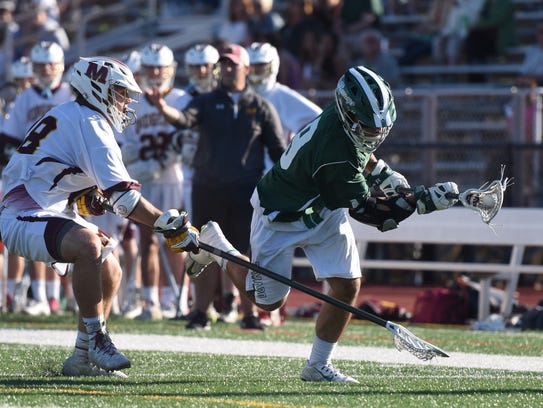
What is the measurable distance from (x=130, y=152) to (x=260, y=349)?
3.22 metres

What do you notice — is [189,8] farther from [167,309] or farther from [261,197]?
[261,197]

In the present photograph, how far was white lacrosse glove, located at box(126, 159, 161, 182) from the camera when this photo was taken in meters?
10.9

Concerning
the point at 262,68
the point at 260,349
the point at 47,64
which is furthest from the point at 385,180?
the point at 47,64

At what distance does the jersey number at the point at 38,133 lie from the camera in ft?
21.0

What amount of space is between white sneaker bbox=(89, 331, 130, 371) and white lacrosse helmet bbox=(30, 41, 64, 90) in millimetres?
5500

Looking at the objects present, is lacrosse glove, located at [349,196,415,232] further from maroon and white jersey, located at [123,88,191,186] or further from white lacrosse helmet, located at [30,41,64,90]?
white lacrosse helmet, located at [30,41,64,90]

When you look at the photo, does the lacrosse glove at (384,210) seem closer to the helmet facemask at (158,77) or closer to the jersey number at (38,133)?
the jersey number at (38,133)

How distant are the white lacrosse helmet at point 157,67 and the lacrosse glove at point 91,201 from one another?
4.28m

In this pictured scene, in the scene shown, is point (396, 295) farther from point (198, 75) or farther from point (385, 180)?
point (385, 180)

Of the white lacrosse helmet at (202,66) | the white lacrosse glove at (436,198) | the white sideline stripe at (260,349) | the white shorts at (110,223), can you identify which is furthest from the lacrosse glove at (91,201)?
the white lacrosse helmet at (202,66)

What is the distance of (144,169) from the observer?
35.6 feet

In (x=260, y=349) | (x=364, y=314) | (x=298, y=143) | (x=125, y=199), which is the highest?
(x=298, y=143)

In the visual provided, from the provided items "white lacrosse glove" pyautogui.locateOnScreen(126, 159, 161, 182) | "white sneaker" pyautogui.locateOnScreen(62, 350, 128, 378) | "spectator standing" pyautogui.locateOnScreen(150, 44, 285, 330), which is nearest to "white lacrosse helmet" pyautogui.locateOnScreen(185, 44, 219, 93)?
"white lacrosse glove" pyautogui.locateOnScreen(126, 159, 161, 182)

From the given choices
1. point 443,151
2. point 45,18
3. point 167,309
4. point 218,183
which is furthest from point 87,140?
point 45,18
